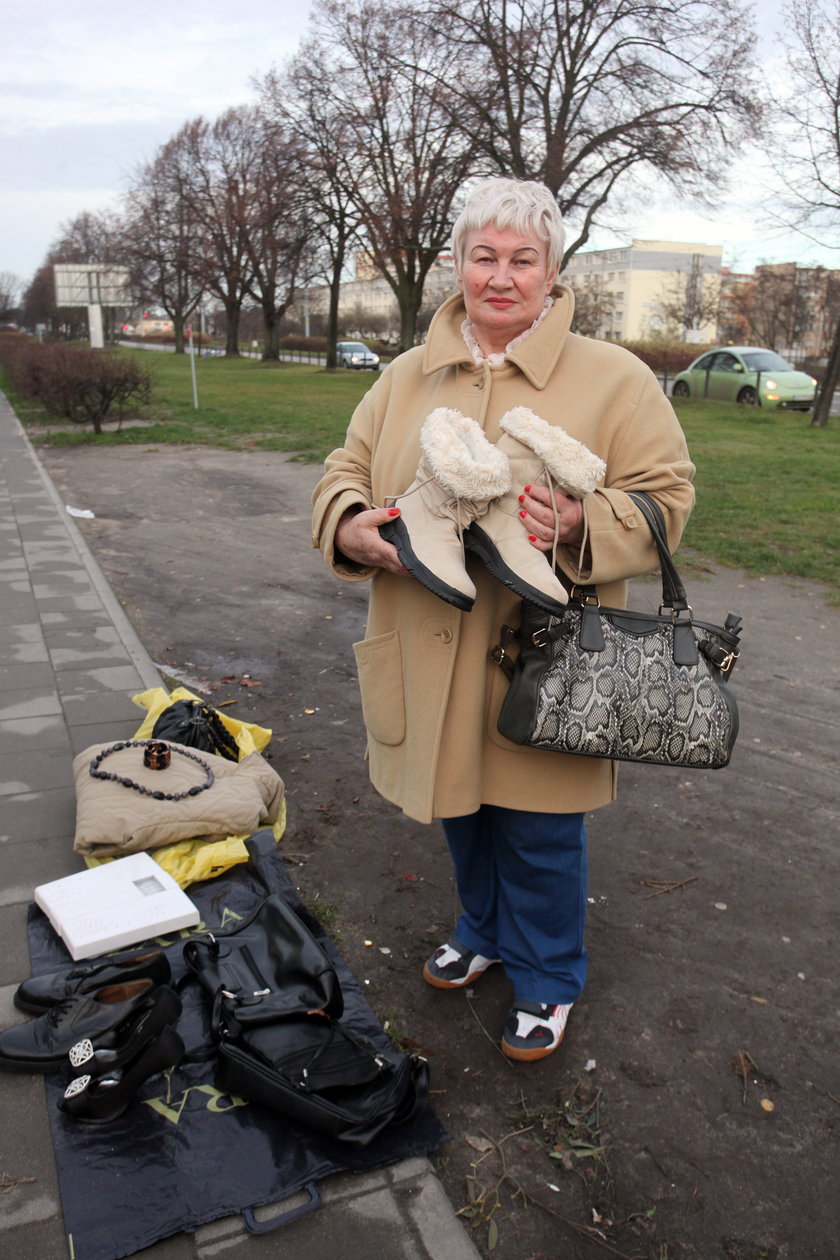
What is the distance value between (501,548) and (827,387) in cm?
1925

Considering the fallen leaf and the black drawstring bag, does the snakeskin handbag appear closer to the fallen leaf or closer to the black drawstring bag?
the fallen leaf

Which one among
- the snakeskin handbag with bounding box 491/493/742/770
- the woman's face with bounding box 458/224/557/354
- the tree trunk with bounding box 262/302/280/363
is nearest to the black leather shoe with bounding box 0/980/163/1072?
the snakeskin handbag with bounding box 491/493/742/770

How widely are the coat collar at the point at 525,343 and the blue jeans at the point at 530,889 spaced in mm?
1114

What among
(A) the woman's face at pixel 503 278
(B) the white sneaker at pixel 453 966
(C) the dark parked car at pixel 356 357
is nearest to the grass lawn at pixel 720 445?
(B) the white sneaker at pixel 453 966

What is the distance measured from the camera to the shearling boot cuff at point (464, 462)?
2.15 m

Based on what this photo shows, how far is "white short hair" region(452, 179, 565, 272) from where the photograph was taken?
90.6 inches

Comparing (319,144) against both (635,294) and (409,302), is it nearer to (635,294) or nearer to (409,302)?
(409,302)

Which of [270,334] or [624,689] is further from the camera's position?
[270,334]

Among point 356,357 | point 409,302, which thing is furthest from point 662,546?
point 356,357

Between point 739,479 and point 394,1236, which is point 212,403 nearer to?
point 739,479

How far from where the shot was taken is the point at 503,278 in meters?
2.33

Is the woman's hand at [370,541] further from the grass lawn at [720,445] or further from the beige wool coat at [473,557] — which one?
the grass lawn at [720,445]

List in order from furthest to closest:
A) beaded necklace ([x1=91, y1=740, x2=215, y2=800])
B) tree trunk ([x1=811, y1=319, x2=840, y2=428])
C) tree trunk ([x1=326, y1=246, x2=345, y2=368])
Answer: tree trunk ([x1=326, y1=246, x2=345, y2=368]) → tree trunk ([x1=811, y1=319, x2=840, y2=428]) → beaded necklace ([x1=91, y1=740, x2=215, y2=800])

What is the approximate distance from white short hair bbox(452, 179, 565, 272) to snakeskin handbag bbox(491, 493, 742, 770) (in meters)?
0.67
